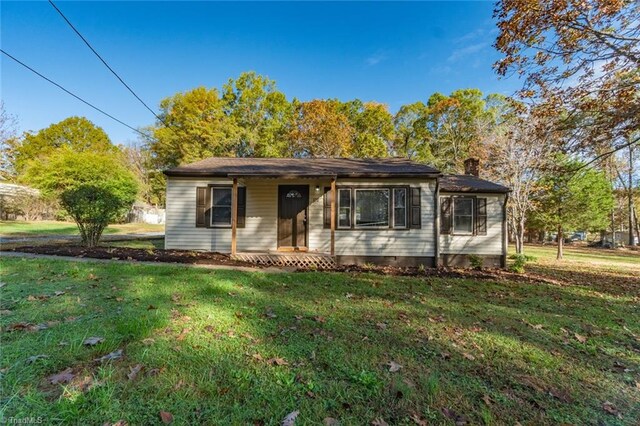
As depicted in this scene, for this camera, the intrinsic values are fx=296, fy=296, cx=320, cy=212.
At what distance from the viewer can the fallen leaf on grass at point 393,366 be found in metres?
2.63

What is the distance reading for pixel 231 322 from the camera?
351 centimetres

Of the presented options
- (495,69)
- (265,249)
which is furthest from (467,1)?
(265,249)

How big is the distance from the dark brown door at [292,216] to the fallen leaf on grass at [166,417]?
8.09 m

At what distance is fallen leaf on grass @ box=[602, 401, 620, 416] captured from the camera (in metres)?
2.29

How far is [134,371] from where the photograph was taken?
2297 mm

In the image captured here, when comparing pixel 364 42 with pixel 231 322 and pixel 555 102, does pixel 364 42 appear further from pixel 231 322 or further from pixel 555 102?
pixel 231 322

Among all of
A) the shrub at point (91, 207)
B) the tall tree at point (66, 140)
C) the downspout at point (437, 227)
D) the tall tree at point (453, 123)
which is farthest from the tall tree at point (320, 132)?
the tall tree at point (66, 140)

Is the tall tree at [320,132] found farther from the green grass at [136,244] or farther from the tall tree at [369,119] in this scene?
the green grass at [136,244]

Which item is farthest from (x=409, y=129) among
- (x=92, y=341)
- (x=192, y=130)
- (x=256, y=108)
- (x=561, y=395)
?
(x=92, y=341)

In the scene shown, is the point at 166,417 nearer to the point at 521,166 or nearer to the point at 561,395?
the point at 561,395

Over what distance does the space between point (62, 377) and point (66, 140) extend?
158 ft

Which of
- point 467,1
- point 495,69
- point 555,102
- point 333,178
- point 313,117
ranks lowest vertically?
point 333,178

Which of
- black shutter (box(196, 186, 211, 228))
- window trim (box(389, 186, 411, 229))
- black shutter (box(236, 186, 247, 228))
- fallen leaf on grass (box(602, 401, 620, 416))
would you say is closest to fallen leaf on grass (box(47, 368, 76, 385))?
fallen leaf on grass (box(602, 401, 620, 416))

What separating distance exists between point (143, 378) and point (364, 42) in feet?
63.2
